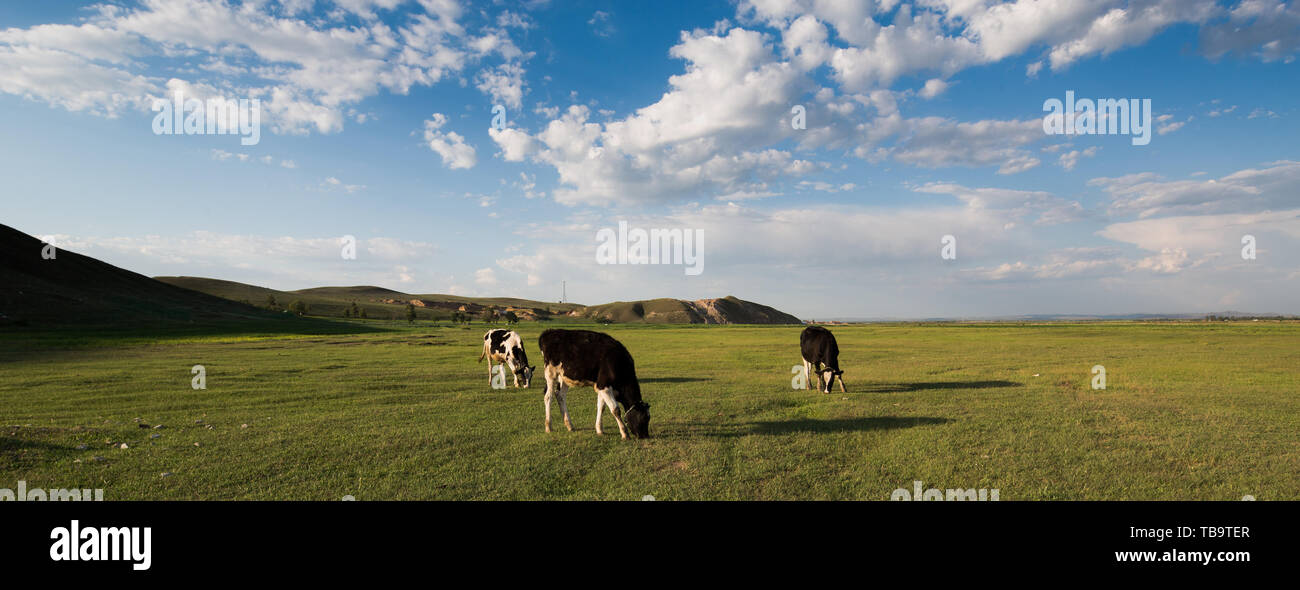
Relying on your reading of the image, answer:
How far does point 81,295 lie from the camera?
93.8m

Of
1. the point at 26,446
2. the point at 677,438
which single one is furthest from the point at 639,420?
the point at 26,446

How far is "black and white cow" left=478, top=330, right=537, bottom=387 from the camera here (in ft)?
72.9

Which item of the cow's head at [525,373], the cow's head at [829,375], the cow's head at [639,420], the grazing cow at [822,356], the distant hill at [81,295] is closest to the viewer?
the cow's head at [639,420]

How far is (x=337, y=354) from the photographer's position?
129 ft

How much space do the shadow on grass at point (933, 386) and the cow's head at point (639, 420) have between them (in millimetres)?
11751

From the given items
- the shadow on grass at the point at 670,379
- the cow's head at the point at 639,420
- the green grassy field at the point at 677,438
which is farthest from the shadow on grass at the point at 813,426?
the shadow on grass at the point at 670,379

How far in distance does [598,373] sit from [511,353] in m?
11.3

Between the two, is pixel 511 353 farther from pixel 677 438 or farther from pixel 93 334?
pixel 93 334

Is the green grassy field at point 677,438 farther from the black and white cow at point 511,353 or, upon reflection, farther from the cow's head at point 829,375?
the black and white cow at point 511,353

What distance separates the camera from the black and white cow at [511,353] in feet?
72.9

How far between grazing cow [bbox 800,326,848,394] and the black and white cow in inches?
478

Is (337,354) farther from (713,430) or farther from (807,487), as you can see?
(807,487)

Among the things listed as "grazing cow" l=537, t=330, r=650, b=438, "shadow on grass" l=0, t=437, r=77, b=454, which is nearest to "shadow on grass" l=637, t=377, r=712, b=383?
"grazing cow" l=537, t=330, r=650, b=438
